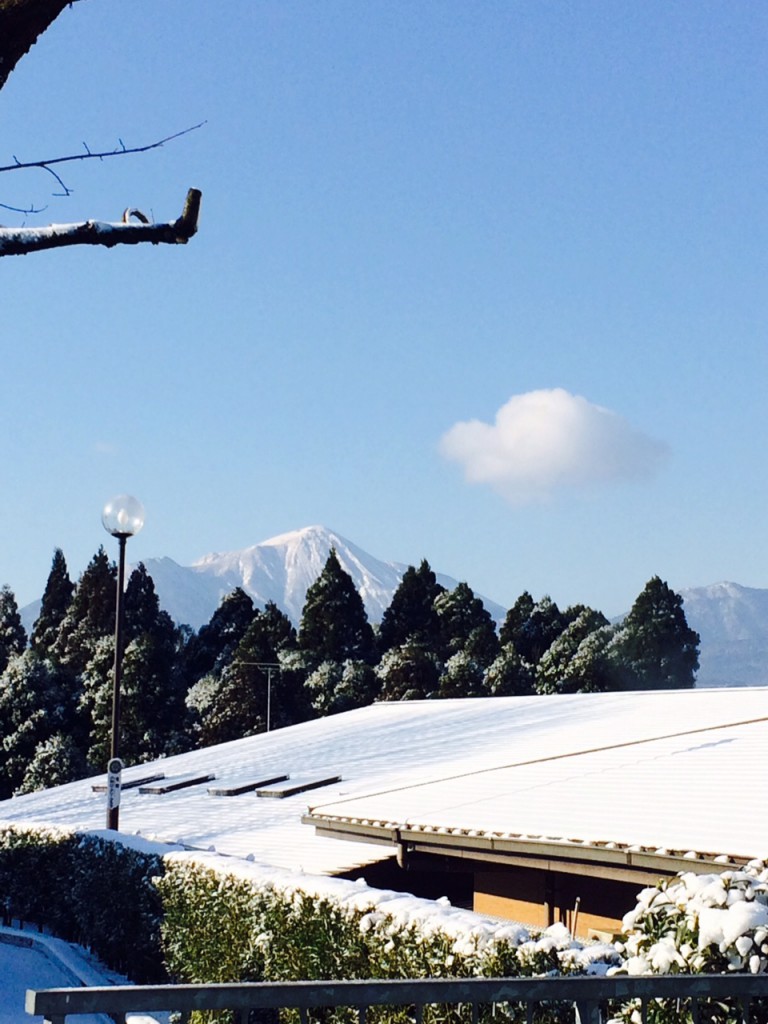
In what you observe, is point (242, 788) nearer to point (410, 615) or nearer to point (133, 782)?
point (133, 782)

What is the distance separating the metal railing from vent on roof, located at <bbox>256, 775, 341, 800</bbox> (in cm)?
1488

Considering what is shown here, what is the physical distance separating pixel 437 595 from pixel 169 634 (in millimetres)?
13360

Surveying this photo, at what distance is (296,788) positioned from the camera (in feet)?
59.6

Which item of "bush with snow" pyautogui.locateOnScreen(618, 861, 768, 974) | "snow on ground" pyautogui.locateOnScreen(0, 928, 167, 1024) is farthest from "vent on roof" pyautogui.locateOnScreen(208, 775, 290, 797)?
"bush with snow" pyautogui.locateOnScreen(618, 861, 768, 974)

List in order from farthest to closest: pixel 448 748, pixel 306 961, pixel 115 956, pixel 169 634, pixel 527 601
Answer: pixel 527 601 < pixel 169 634 < pixel 448 748 < pixel 115 956 < pixel 306 961

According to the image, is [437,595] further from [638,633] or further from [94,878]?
[94,878]

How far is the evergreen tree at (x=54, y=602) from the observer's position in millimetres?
55625

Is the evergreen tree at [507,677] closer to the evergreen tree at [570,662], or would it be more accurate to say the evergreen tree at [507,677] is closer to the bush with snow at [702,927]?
the evergreen tree at [570,662]

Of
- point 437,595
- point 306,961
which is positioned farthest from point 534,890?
point 437,595

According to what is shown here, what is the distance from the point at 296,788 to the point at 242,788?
65.6 inches

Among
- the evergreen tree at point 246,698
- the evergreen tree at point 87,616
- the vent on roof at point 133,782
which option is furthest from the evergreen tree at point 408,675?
the vent on roof at point 133,782

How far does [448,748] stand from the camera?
738 inches

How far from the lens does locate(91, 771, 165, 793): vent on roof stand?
2256cm

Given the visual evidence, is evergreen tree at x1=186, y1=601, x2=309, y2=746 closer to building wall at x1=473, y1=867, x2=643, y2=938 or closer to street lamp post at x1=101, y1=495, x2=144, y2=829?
street lamp post at x1=101, y1=495, x2=144, y2=829
